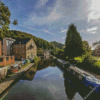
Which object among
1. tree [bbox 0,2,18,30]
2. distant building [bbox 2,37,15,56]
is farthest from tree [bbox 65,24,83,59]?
distant building [bbox 2,37,15,56]

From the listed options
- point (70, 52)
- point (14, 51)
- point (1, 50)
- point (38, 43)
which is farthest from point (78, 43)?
point (38, 43)

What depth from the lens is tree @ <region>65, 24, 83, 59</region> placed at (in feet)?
86.5

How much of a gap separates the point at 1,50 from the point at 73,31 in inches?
1446

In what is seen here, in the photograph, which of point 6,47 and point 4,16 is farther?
point 6,47

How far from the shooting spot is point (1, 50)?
31.8 meters

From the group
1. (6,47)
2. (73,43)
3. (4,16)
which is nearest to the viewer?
(4,16)

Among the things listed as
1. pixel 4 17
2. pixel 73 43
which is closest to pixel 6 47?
pixel 4 17

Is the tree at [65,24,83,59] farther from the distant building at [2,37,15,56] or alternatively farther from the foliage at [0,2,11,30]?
the distant building at [2,37,15,56]

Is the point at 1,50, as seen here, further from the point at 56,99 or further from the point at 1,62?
the point at 56,99

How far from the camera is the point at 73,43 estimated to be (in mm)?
27328

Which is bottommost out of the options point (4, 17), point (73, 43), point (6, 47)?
point (6, 47)

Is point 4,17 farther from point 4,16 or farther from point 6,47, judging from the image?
point 6,47

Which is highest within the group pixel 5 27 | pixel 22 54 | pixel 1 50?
pixel 5 27

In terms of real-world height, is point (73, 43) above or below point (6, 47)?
above
